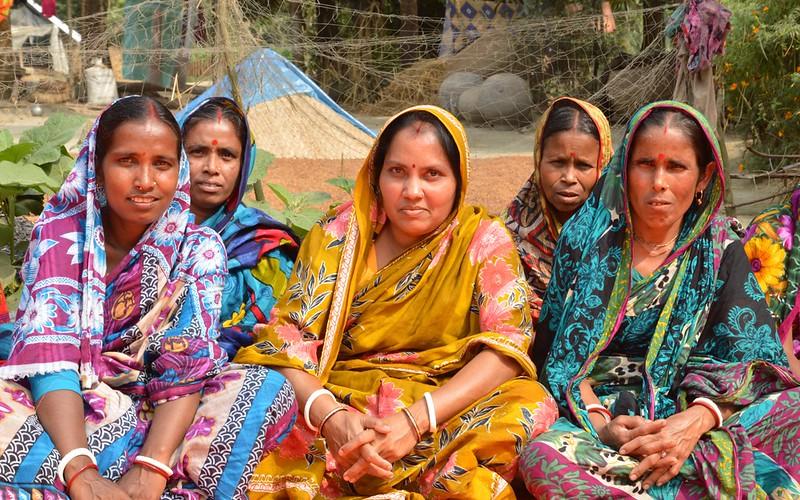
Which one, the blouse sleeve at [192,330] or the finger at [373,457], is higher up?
the blouse sleeve at [192,330]

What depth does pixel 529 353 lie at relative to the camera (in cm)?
342

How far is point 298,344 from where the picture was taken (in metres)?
3.13

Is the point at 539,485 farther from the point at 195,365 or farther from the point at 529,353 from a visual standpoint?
the point at 195,365

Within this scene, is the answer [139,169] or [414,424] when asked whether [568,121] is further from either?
[139,169]

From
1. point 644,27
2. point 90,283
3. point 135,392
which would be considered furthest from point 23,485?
point 644,27

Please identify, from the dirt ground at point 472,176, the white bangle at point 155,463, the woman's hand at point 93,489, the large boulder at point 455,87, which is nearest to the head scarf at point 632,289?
the white bangle at point 155,463

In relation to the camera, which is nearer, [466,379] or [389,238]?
[466,379]

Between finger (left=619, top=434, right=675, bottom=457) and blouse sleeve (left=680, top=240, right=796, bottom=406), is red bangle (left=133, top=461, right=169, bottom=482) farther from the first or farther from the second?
blouse sleeve (left=680, top=240, right=796, bottom=406)

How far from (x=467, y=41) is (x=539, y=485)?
23.5 ft

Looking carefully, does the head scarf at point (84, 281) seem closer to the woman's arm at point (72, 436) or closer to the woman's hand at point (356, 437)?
the woman's arm at point (72, 436)

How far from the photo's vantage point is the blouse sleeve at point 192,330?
2840 millimetres

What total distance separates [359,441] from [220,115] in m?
1.68

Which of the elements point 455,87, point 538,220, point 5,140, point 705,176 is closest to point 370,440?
point 705,176

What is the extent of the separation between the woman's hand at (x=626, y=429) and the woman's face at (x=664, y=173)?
70 centimetres
